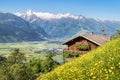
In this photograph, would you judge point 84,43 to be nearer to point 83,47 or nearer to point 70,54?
point 83,47

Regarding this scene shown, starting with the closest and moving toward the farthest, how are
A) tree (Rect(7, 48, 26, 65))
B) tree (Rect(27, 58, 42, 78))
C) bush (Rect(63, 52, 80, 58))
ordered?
bush (Rect(63, 52, 80, 58)) < tree (Rect(27, 58, 42, 78)) < tree (Rect(7, 48, 26, 65))

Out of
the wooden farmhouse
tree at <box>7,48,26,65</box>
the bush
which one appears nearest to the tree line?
tree at <box>7,48,26,65</box>

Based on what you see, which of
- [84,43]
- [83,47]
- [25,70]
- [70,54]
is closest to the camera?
[70,54]

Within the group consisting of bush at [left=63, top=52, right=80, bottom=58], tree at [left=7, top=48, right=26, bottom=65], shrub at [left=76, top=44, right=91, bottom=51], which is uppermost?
shrub at [left=76, top=44, right=91, bottom=51]

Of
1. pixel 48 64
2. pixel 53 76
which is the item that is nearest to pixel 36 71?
pixel 48 64

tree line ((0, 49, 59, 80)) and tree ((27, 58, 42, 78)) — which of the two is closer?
tree line ((0, 49, 59, 80))

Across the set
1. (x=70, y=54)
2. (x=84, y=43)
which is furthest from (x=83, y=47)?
(x=70, y=54)

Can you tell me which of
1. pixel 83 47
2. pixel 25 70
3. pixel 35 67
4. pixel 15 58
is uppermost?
pixel 83 47

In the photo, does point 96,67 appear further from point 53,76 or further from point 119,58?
point 53,76

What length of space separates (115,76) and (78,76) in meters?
2.58

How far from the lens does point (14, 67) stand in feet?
319

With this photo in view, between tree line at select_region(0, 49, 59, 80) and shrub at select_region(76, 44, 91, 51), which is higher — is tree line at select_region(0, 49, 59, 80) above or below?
below

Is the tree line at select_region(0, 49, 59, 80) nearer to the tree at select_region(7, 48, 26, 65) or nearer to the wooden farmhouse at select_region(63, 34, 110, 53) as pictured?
the tree at select_region(7, 48, 26, 65)

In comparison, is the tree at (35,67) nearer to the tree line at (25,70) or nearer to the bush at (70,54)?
the tree line at (25,70)
